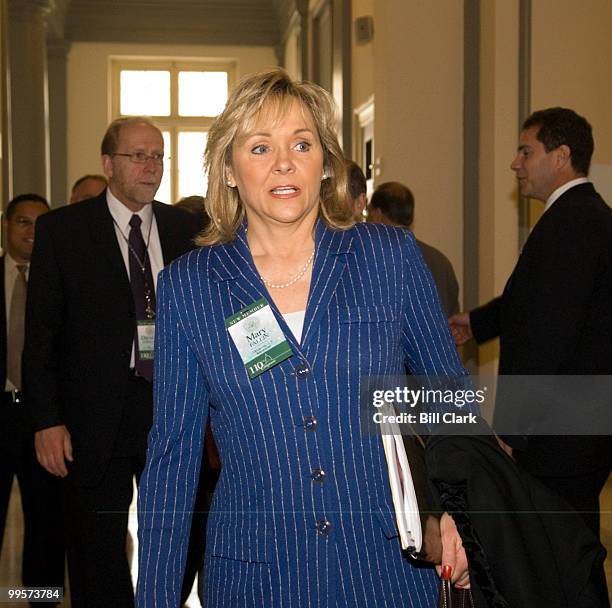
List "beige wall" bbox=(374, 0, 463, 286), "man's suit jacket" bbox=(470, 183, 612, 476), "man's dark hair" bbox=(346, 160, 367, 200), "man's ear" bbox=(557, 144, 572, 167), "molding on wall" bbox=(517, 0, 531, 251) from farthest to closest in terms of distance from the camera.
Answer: "beige wall" bbox=(374, 0, 463, 286), "molding on wall" bbox=(517, 0, 531, 251), "man's dark hair" bbox=(346, 160, 367, 200), "man's ear" bbox=(557, 144, 572, 167), "man's suit jacket" bbox=(470, 183, 612, 476)

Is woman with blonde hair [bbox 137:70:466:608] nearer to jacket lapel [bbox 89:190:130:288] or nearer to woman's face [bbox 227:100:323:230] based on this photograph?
woman's face [bbox 227:100:323:230]

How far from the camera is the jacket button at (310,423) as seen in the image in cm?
191

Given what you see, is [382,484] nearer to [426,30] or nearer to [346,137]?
[426,30]

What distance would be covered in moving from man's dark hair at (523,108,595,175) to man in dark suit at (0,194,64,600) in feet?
6.65

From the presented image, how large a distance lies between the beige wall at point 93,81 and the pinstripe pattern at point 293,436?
1749cm

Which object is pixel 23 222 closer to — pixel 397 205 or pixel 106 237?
pixel 106 237

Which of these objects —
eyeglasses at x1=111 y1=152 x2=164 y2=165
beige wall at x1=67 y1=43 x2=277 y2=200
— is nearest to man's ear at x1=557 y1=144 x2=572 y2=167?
eyeglasses at x1=111 y1=152 x2=164 y2=165

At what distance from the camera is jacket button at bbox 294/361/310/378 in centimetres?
192

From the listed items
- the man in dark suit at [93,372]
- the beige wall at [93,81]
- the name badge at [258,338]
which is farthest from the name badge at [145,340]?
the beige wall at [93,81]

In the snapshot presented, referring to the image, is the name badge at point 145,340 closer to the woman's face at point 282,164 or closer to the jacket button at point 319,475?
the woman's face at point 282,164

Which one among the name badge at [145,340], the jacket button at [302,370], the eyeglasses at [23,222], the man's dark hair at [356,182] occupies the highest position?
the man's dark hair at [356,182]

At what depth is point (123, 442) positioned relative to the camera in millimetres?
3713

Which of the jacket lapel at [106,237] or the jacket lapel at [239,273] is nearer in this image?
the jacket lapel at [239,273]

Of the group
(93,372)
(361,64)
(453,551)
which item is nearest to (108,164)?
(93,372)
